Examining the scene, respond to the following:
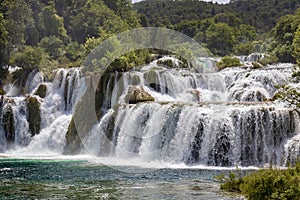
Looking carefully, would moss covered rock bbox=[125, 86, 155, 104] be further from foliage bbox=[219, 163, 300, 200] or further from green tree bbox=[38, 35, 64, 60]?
green tree bbox=[38, 35, 64, 60]

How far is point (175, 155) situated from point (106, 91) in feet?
37.7

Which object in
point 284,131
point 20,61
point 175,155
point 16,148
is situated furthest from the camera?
point 20,61

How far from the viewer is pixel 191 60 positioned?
157ft

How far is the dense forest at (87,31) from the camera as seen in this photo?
47.3 metres

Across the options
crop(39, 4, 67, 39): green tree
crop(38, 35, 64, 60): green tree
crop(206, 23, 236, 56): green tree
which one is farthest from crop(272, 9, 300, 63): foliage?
crop(39, 4, 67, 39): green tree

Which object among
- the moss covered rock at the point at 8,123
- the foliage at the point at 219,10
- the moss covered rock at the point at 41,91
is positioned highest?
the foliage at the point at 219,10

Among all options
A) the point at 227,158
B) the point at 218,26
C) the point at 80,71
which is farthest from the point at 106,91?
the point at 218,26

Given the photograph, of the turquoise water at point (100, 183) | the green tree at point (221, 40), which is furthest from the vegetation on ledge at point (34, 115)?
the green tree at point (221, 40)

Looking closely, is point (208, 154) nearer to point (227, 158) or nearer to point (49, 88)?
point (227, 158)

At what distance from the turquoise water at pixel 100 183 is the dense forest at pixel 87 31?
57.3ft

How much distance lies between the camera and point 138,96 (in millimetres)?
32375

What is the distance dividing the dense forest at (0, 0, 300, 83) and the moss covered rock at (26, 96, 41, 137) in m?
6.70

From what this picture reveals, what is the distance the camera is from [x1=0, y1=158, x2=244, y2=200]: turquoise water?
16.0 metres

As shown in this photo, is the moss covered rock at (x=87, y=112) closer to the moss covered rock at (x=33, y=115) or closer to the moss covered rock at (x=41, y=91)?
the moss covered rock at (x=33, y=115)
